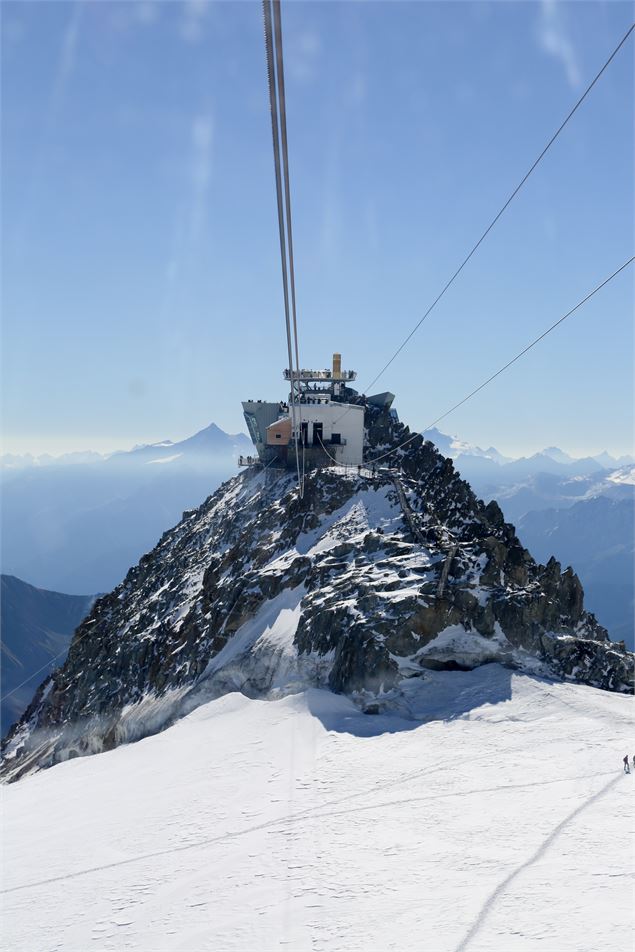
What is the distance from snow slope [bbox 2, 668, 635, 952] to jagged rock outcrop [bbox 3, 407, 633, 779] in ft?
7.43

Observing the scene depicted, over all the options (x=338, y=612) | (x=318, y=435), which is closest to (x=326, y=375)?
(x=318, y=435)

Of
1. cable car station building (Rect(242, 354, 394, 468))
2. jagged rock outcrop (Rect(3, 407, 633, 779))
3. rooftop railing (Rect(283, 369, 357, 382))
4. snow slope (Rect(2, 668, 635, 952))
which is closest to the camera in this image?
snow slope (Rect(2, 668, 635, 952))

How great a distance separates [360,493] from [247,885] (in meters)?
Result: 33.5

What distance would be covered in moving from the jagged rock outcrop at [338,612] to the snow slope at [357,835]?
7.43ft

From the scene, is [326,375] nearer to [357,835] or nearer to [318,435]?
[318,435]

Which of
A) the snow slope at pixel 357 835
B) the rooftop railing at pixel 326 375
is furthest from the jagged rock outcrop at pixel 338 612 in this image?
the rooftop railing at pixel 326 375

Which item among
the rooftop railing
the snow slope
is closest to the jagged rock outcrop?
the snow slope

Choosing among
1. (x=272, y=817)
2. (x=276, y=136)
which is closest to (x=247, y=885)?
(x=272, y=817)

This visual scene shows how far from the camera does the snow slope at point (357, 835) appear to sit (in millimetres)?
16469

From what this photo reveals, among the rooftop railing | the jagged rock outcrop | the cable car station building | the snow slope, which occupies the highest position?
the rooftop railing

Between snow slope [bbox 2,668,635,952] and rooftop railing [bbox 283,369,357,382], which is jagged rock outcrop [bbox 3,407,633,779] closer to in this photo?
snow slope [bbox 2,668,635,952]

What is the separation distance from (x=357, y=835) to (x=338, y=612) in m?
16.5

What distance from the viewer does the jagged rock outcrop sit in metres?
34.9

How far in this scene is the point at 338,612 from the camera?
37469 mm
